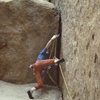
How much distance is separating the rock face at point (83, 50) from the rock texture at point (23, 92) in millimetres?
598

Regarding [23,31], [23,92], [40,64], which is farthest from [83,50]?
[23,31]

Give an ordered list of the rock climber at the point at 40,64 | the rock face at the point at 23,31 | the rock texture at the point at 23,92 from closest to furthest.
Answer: the rock climber at the point at 40,64 → the rock texture at the point at 23,92 → the rock face at the point at 23,31

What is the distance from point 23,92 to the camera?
12.6 ft

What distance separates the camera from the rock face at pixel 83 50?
6.64 ft

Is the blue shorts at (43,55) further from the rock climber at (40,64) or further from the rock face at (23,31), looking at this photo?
the rock face at (23,31)

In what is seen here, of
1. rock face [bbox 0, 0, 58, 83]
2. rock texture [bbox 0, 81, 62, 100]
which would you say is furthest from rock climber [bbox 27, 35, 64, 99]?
rock face [bbox 0, 0, 58, 83]

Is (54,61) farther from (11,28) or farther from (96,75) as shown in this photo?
(96,75)

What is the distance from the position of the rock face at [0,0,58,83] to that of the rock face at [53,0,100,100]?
856 millimetres

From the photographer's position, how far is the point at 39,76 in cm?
365

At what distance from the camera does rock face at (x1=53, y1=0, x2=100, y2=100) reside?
6.64 feet

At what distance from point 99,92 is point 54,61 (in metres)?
1.51

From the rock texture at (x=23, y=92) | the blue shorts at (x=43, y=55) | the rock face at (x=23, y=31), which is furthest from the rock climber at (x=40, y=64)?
the rock face at (x=23, y=31)

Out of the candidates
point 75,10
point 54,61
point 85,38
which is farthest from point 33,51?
point 85,38

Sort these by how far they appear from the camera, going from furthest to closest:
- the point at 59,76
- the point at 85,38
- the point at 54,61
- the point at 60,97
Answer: the point at 59,76 → the point at 60,97 → the point at 54,61 → the point at 85,38
